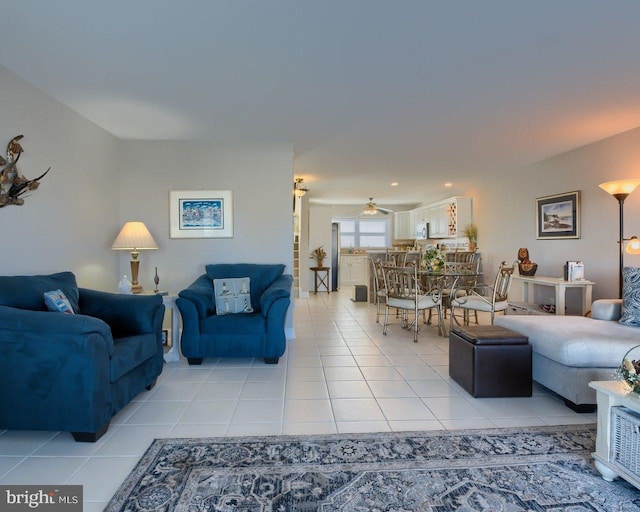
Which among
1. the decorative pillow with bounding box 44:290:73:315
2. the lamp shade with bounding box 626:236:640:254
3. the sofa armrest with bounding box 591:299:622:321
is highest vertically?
the lamp shade with bounding box 626:236:640:254

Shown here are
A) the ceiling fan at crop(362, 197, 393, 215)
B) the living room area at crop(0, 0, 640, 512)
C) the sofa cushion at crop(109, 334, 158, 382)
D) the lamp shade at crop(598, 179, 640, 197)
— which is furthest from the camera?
the ceiling fan at crop(362, 197, 393, 215)

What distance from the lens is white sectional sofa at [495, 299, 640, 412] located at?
7.94 feet

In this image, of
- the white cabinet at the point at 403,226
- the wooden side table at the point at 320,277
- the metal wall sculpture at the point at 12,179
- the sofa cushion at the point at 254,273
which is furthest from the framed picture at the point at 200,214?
the white cabinet at the point at 403,226

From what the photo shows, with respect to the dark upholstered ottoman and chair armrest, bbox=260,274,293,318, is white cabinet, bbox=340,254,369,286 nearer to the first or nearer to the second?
chair armrest, bbox=260,274,293,318

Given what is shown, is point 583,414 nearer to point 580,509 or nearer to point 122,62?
point 580,509

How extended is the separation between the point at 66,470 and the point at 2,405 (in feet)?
1.94

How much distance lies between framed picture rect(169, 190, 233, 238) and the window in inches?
272

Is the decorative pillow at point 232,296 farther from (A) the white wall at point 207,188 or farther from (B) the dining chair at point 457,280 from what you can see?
(B) the dining chair at point 457,280

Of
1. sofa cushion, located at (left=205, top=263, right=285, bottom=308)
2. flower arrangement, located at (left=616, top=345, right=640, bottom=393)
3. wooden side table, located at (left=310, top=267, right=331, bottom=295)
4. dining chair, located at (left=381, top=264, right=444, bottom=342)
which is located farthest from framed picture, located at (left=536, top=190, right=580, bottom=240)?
wooden side table, located at (left=310, top=267, right=331, bottom=295)

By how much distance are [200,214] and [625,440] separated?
Result: 164 inches

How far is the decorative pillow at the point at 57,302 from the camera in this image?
2465 mm

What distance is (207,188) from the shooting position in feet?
14.6

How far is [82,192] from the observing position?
3529mm

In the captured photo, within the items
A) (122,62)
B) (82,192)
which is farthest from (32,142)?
(122,62)
